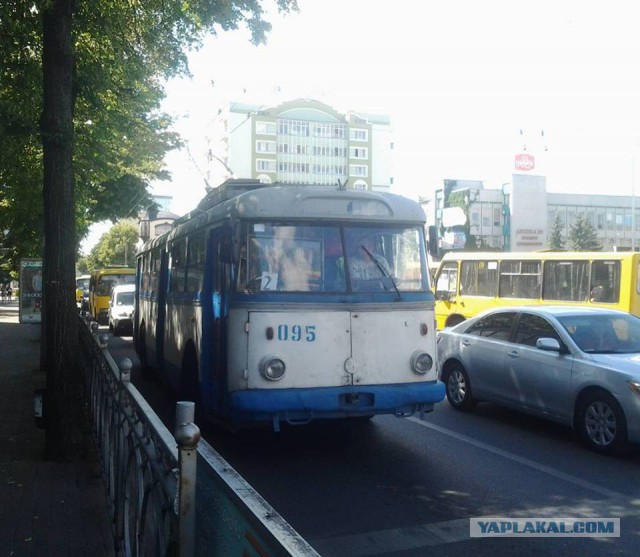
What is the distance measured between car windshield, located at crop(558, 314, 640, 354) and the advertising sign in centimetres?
2105

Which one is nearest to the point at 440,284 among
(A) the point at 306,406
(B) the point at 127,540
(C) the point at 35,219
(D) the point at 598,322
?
(C) the point at 35,219

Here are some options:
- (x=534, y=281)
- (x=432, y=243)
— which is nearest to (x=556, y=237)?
(x=534, y=281)

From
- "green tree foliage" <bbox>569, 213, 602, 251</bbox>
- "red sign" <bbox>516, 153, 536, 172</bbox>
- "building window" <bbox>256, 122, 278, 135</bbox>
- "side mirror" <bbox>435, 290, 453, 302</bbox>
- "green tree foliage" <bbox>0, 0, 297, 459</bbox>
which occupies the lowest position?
"side mirror" <bbox>435, 290, 453, 302</bbox>

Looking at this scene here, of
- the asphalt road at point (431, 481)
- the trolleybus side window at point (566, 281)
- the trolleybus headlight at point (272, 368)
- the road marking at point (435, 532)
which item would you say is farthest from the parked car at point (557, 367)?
the trolleybus side window at point (566, 281)

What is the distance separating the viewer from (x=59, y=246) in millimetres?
8141

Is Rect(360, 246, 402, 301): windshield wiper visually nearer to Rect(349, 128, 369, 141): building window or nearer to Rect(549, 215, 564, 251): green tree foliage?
Rect(549, 215, 564, 251): green tree foliage

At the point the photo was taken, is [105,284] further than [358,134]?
No

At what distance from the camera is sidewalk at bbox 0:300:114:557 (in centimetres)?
536

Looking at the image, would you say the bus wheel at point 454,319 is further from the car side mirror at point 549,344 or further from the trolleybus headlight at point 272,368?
the trolleybus headlight at point 272,368

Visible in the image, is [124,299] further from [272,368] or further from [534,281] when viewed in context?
[272,368]

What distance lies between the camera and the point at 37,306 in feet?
88.7

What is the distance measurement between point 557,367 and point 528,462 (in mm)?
1558

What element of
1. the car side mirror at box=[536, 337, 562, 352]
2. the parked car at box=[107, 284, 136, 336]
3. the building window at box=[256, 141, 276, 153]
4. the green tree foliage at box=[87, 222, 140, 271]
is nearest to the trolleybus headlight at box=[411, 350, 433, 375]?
the car side mirror at box=[536, 337, 562, 352]

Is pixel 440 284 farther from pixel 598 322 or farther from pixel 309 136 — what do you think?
pixel 309 136
